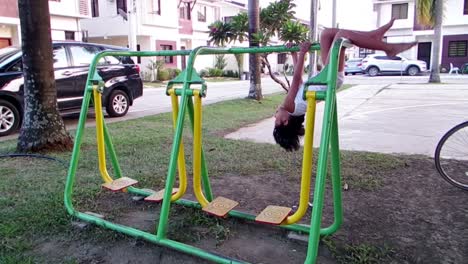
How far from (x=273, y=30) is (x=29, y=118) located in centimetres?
756

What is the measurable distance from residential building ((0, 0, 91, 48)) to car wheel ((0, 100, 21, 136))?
10.6 meters

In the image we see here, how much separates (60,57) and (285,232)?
278 inches

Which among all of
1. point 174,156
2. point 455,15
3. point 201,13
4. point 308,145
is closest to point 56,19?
point 201,13

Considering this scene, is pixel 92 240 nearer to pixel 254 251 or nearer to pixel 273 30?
pixel 254 251

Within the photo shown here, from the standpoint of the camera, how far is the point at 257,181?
4445 mm

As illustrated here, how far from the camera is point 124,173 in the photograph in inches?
185

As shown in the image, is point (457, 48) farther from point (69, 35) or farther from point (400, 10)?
point (69, 35)

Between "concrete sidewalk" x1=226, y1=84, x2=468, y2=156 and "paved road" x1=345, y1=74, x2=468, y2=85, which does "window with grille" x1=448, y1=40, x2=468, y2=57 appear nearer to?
"paved road" x1=345, y1=74, x2=468, y2=85

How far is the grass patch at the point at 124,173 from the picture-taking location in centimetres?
324

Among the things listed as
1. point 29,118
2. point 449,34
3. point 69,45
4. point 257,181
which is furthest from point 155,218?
point 449,34

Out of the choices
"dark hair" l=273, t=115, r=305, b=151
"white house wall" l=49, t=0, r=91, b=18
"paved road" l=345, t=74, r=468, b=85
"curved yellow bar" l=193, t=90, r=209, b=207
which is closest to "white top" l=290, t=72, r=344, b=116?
"dark hair" l=273, t=115, r=305, b=151

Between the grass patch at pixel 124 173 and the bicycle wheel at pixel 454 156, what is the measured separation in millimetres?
546

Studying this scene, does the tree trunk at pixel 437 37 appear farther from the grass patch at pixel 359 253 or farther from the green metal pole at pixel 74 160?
the green metal pole at pixel 74 160

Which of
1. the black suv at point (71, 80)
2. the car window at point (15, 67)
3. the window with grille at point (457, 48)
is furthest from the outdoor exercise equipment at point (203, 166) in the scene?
the window with grille at point (457, 48)
